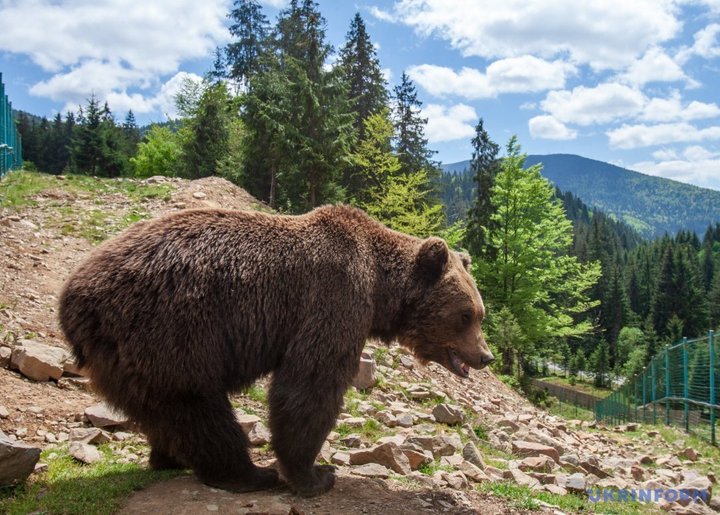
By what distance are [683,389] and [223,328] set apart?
15243mm

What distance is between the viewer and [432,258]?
498cm

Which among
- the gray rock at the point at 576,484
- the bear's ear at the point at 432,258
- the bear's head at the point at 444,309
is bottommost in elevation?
the gray rock at the point at 576,484

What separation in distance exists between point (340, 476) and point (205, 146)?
3392cm

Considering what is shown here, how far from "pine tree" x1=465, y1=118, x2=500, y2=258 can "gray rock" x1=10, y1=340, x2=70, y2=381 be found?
30.6m

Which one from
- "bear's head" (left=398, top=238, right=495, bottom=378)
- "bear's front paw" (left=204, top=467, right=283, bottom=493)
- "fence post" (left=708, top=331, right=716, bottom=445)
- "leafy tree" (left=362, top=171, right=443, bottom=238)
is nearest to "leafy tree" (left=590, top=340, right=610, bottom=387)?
"leafy tree" (left=362, top=171, right=443, bottom=238)

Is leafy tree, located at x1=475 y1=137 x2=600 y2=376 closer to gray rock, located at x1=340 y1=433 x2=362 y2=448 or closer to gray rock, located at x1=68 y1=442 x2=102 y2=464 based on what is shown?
gray rock, located at x1=340 y1=433 x2=362 y2=448

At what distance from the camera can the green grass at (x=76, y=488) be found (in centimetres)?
383

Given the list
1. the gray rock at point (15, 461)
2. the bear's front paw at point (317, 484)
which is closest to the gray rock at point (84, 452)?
the gray rock at point (15, 461)

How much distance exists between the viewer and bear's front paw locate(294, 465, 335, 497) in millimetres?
4250

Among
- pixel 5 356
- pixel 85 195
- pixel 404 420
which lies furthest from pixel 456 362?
pixel 85 195

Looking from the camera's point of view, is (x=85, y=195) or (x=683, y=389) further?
(x=85, y=195)

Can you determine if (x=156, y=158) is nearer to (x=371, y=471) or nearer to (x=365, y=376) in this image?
(x=365, y=376)

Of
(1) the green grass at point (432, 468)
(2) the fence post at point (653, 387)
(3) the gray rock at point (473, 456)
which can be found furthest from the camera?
(2) the fence post at point (653, 387)

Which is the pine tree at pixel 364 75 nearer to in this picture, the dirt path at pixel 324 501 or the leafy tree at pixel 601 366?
the dirt path at pixel 324 501
